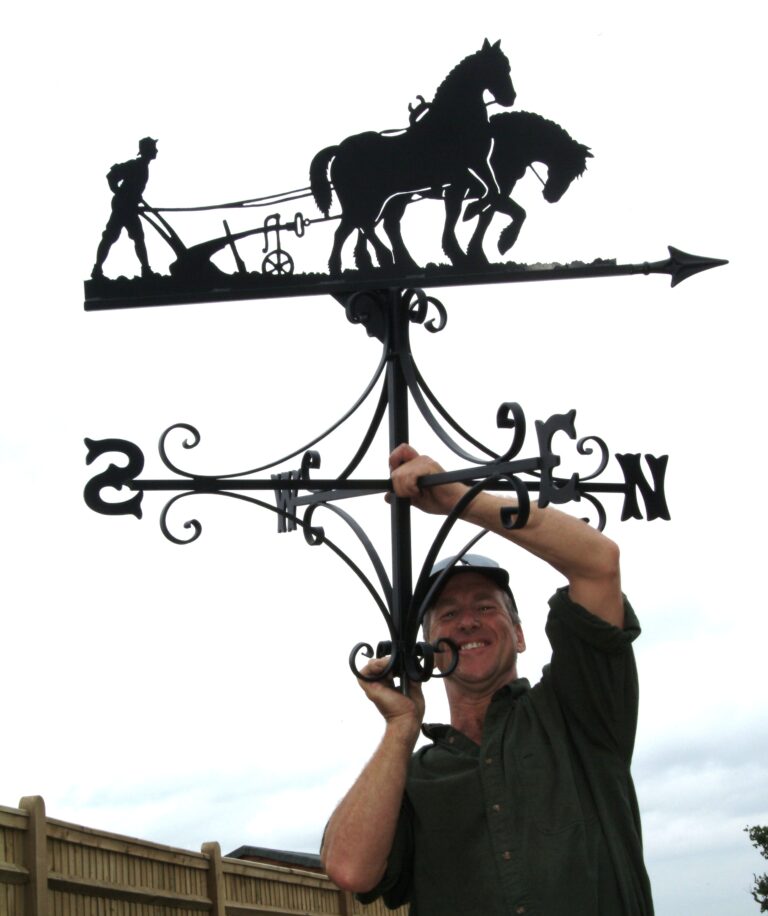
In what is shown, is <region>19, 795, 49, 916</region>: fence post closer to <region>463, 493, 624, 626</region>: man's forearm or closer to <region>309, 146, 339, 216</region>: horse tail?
<region>463, 493, 624, 626</region>: man's forearm

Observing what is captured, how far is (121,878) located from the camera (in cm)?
514

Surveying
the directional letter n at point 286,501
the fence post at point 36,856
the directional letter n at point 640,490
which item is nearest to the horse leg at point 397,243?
the directional letter n at point 286,501

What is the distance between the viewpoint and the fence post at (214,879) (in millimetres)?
5805

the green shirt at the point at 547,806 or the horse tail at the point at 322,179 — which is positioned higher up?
the horse tail at the point at 322,179

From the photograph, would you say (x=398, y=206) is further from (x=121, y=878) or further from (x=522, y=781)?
(x=121, y=878)

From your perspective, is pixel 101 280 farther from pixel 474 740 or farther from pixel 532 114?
pixel 474 740

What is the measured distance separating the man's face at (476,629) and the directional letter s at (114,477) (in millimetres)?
934

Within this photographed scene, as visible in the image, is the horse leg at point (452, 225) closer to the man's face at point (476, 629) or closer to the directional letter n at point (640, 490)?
the directional letter n at point (640, 490)

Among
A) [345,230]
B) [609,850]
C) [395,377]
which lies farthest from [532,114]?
[609,850]

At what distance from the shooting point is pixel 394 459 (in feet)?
8.54

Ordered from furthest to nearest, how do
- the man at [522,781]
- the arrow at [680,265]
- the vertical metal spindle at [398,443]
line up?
the arrow at [680,265]
the man at [522,781]
the vertical metal spindle at [398,443]

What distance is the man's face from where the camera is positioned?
307cm

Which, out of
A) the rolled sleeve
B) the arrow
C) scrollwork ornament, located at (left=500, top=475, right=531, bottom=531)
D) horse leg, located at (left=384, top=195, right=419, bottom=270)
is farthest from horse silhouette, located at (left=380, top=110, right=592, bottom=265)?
the rolled sleeve

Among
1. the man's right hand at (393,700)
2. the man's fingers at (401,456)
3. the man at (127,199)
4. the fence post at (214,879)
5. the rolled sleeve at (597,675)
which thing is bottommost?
the man's right hand at (393,700)
